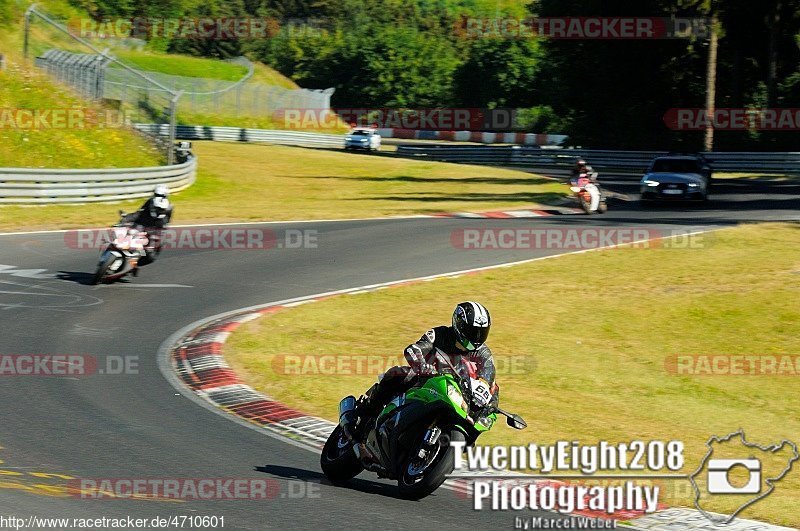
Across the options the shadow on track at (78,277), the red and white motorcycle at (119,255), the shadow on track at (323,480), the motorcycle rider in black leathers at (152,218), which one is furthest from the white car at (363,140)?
the shadow on track at (323,480)

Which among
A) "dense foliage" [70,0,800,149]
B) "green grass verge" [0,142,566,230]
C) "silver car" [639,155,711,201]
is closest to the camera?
"green grass verge" [0,142,566,230]

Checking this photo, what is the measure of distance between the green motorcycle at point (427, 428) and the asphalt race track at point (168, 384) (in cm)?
27

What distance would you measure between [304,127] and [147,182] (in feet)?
148

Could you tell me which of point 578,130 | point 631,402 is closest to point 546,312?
point 631,402

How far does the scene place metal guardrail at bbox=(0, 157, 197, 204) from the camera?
27328 mm

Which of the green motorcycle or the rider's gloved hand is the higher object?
the rider's gloved hand

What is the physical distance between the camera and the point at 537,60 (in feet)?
313

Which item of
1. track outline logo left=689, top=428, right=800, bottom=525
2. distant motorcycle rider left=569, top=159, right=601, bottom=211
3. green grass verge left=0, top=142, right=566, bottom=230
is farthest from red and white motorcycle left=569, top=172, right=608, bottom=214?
track outline logo left=689, top=428, right=800, bottom=525

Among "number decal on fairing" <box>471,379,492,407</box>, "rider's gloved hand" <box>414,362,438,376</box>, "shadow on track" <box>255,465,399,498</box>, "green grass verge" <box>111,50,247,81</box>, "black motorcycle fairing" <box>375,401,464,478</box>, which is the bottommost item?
"shadow on track" <box>255,465,399,498</box>

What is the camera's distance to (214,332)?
14.9 metres

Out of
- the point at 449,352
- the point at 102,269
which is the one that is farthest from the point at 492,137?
the point at 449,352

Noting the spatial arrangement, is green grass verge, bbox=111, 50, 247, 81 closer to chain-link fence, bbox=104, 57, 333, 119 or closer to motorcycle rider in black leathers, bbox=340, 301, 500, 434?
chain-link fence, bbox=104, 57, 333, 119

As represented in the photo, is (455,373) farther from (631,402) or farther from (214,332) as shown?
(214,332)

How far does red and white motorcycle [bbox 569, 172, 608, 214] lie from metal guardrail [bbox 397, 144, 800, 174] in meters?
17.7
